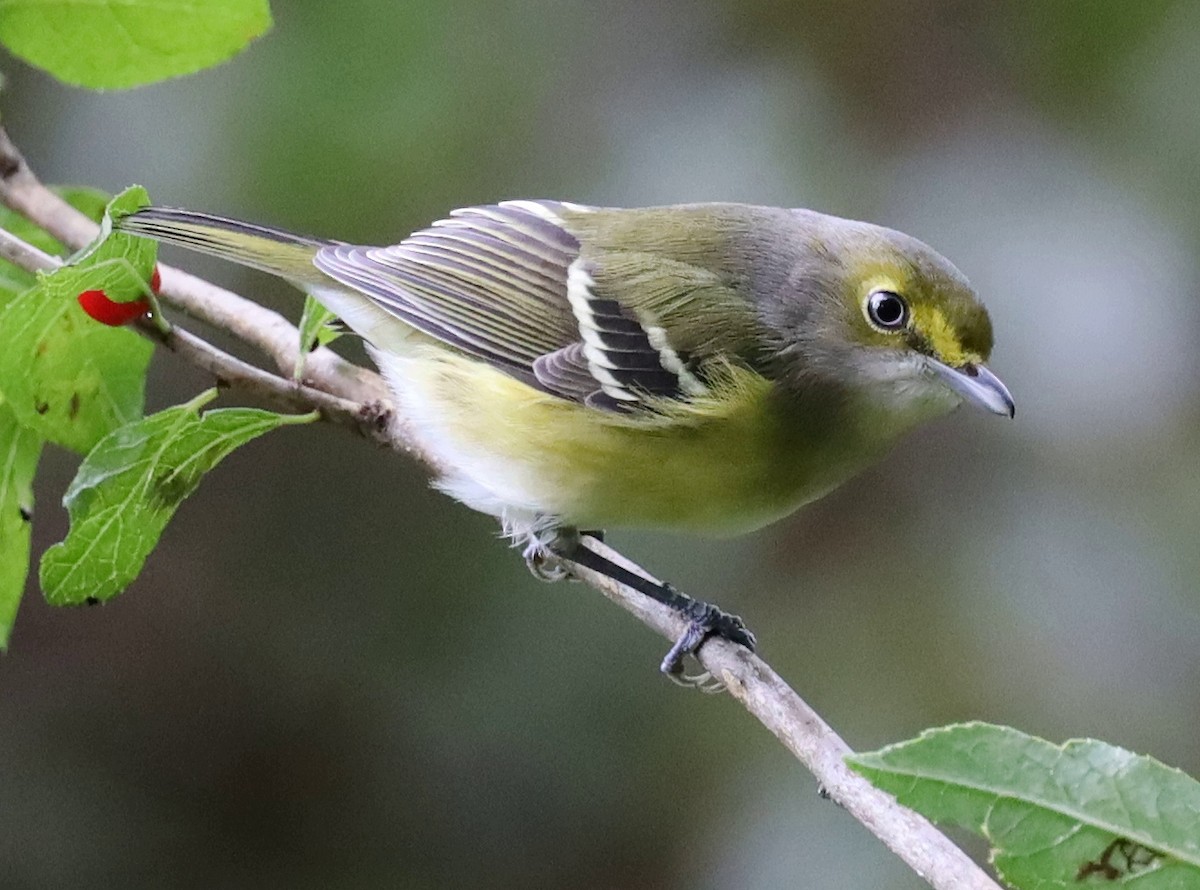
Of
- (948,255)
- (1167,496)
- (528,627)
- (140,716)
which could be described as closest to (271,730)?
(140,716)

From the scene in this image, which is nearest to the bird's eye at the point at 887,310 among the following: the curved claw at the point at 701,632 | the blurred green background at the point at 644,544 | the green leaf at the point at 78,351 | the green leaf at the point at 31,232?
the curved claw at the point at 701,632

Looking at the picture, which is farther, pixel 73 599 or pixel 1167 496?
pixel 1167 496

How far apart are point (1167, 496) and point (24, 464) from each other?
Answer: 1996mm

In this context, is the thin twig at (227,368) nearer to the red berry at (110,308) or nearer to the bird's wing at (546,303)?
the red berry at (110,308)

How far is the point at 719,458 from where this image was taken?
5.58ft

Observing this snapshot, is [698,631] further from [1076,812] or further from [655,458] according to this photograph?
[1076,812]

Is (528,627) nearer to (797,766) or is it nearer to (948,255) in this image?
(797,766)

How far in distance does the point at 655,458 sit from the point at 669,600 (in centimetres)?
20

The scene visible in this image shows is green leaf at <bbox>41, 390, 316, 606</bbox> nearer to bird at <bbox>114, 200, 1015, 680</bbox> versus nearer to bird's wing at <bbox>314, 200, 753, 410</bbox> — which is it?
bird at <bbox>114, 200, 1015, 680</bbox>

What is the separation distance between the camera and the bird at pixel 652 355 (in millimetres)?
1699

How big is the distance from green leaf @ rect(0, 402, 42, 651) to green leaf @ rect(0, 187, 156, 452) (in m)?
0.05

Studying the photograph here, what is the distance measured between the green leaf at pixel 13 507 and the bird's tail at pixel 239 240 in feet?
0.98

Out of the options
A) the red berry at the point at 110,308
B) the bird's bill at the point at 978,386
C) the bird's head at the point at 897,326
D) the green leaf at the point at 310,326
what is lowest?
the red berry at the point at 110,308

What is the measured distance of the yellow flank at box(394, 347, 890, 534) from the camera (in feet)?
5.57
